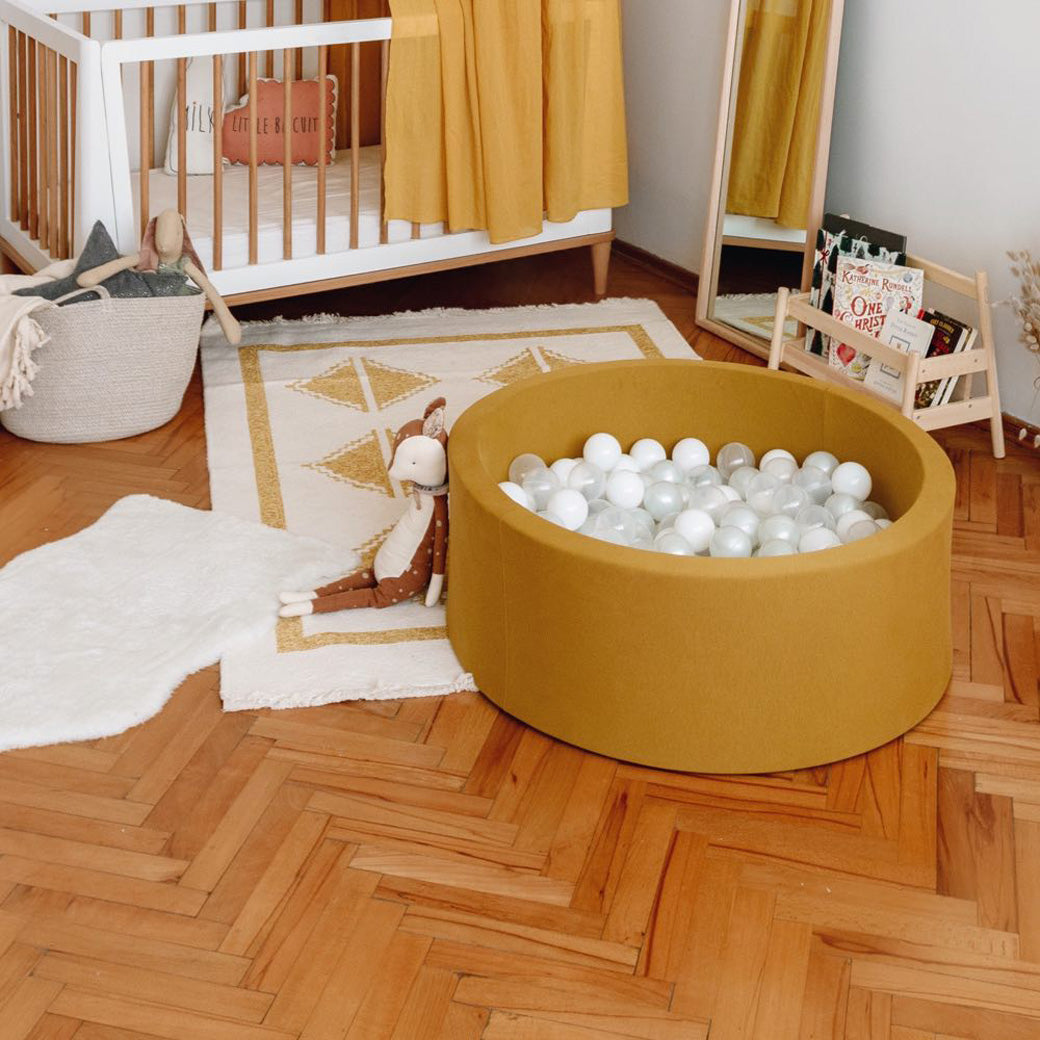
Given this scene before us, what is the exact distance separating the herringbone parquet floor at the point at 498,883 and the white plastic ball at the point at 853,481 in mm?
328

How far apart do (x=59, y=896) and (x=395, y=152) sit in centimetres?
201

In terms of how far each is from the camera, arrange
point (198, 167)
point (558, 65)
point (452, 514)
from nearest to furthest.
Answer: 1. point (452, 514)
2. point (558, 65)
3. point (198, 167)

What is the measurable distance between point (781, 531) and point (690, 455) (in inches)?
13.7

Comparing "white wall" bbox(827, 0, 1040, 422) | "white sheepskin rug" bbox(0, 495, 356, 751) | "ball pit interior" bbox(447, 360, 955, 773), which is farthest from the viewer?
"white wall" bbox(827, 0, 1040, 422)

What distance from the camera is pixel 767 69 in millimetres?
3203

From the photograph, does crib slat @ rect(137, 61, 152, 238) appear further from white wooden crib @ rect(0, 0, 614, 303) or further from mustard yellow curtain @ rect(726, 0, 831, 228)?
mustard yellow curtain @ rect(726, 0, 831, 228)

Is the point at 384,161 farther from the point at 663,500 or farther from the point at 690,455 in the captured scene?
the point at 663,500

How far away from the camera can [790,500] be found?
7.11 ft

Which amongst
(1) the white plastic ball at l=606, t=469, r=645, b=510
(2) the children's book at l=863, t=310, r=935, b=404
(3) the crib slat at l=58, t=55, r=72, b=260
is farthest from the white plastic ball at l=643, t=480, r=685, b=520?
(3) the crib slat at l=58, t=55, r=72, b=260

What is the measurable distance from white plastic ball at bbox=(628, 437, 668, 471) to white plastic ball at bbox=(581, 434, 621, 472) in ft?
0.14

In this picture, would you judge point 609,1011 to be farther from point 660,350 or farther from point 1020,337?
point 660,350

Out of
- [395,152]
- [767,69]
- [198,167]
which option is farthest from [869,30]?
[198,167]

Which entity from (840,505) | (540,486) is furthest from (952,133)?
(540,486)

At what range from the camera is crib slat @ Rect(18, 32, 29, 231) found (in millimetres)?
3074
